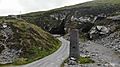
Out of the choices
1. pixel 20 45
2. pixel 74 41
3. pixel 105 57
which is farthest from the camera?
pixel 20 45

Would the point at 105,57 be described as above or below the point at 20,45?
below

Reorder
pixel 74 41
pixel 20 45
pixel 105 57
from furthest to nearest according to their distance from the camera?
pixel 20 45
pixel 105 57
pixel 74 41

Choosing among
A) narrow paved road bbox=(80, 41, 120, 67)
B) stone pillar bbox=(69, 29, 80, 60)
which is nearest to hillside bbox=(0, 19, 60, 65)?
narrow paved road bbox=(80, 41, 120, 67)

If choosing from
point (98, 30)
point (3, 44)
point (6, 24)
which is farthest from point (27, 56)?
point (98, 30)

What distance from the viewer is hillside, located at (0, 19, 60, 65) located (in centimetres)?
11119

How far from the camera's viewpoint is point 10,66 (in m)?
99.4

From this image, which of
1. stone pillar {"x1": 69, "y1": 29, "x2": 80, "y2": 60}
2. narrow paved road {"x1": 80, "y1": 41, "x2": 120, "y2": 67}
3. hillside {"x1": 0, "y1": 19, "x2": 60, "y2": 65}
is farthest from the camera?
hillside {"x1": 0, "y1": 19, "x2": 60, "y2": 65}

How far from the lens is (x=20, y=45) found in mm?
122125

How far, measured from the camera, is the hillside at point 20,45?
11119 centimetres

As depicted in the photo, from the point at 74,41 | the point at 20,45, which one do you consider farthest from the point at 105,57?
the point at 20,45

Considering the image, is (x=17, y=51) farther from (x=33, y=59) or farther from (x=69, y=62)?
(x=69, y=62)

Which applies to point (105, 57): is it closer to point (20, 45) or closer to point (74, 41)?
point (74, 41)

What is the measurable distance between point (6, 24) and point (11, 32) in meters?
7.74

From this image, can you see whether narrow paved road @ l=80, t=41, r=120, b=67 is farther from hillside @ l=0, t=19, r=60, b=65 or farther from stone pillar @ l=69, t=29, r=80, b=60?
hillside @ l=0, t=19, r=60, b=65
